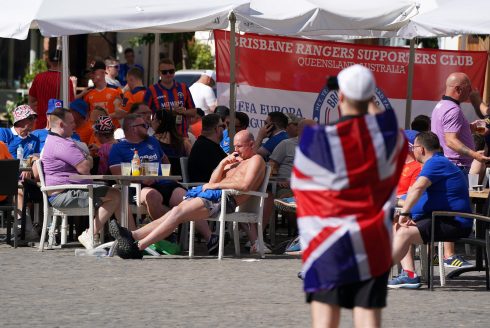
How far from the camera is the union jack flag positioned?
5996mm

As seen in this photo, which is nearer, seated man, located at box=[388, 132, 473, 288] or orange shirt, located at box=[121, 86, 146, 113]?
seated man, located at box=[388, 132, 473, 288]

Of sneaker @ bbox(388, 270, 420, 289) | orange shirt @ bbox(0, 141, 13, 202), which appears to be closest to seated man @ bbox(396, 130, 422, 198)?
sneaker @ bbox(388, 270, 420, 289)

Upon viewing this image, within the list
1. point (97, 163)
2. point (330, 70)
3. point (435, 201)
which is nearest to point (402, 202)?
point (435, 201)

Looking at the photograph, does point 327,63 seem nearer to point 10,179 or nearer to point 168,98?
point 168,98

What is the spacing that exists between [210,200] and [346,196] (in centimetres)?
612

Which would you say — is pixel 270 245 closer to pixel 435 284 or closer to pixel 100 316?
pixel 435 284

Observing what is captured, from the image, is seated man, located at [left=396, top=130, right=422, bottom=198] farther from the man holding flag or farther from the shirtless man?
the man holding flag

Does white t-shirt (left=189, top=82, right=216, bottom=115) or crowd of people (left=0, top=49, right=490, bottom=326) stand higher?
white t-shirt (left=189, top=82, right=216, bottom=115)

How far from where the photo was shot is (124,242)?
38.3ft

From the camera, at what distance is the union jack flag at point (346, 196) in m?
6.00

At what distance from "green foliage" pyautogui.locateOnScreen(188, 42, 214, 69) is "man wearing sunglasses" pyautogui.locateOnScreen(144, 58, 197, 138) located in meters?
18.6

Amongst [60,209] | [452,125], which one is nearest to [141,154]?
[60,209]

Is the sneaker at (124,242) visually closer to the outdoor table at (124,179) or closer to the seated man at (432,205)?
the outdoor table at (124,179)

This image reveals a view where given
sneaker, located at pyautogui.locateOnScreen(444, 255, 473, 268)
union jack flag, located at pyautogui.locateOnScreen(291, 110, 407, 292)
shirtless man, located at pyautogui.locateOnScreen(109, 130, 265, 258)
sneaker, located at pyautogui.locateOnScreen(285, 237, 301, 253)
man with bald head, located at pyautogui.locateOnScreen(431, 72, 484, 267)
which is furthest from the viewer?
sneaker, located at pyautogui.locateOnScreen(285, 237, 301, 253)
